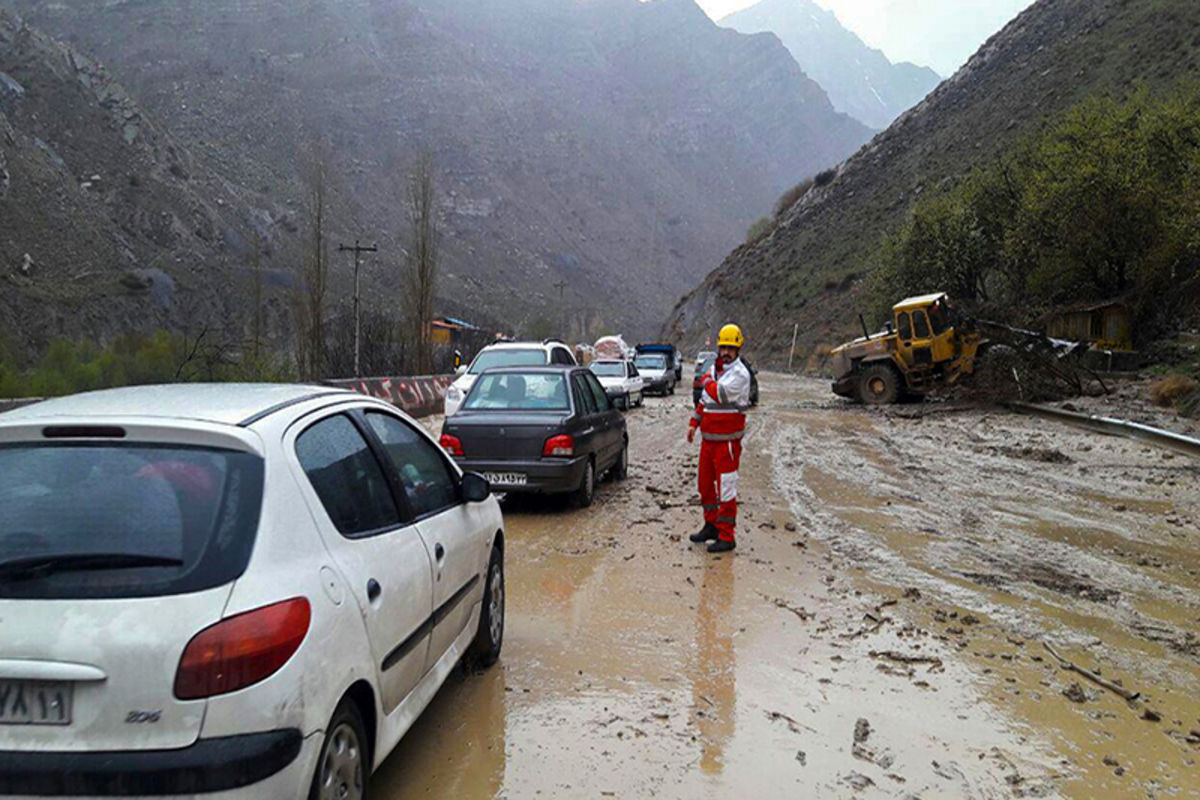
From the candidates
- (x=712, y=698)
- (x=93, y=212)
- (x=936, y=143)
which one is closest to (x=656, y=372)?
(x=712, y=698)

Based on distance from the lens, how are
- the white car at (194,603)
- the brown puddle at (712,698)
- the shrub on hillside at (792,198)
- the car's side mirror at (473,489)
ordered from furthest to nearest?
the shrub on hillside at (792,198), the car's side mirror at (473,489), the brown puddle at (712,698), the white car at (194,603)

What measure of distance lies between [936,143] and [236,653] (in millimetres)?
65233

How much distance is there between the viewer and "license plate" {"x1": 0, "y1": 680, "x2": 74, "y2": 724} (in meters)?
2.27

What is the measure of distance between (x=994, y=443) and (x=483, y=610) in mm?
13468

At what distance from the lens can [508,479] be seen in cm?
878

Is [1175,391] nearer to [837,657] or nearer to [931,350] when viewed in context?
[931,350]

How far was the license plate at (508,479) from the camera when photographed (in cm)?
875

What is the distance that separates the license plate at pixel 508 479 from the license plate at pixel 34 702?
6.44 metres

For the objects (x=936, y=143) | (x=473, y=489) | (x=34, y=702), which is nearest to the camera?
(x=34, y=702)

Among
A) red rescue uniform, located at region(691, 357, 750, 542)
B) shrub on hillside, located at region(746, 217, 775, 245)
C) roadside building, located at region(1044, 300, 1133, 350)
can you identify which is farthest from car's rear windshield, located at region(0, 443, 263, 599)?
shrub on hillside, located at region(746, 217, 775, 245)

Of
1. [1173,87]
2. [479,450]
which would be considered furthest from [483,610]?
[1173,87]

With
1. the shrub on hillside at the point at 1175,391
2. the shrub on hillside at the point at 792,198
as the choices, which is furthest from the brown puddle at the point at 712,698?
the shrub on hillside at the point at 792,198

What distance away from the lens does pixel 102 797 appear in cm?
226

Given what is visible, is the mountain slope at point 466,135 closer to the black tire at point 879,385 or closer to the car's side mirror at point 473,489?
the black tire at point 879,385
